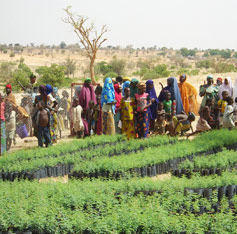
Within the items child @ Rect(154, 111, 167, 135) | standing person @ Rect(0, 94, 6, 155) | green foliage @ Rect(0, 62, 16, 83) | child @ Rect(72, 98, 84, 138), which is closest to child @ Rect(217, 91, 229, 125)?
child @ Rect(154, 111, 167, 135)

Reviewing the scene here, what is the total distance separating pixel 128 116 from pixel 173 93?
72.2 inches

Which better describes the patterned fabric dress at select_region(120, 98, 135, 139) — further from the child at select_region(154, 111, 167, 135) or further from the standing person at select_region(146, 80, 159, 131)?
the child at select_region(154, 111, 167, 135)

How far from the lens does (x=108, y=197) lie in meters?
7.23

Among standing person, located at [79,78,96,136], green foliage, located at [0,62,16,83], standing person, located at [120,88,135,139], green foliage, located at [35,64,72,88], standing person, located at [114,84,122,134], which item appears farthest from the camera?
green foliage, located at [0,62,16,83]

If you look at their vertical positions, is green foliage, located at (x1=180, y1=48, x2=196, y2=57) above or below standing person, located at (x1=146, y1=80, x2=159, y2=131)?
above

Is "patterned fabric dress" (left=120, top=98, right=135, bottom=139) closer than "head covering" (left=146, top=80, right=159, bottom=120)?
Yes

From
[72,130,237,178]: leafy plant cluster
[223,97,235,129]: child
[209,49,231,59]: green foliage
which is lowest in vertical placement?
[72,130,237,178]: leafy plant cluster

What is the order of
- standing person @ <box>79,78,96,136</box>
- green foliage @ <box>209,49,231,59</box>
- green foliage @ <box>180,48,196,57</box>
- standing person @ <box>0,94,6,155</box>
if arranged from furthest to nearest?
green foliage @ <box>180,48,196,57</box> → green foliage @ <box>209,49,231,59</box> → standing person @ <box>79,78,96,136</box> → standing person @ <box>0,94,6,155</box>

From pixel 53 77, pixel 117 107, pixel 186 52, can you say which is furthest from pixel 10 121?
pixel 186 52

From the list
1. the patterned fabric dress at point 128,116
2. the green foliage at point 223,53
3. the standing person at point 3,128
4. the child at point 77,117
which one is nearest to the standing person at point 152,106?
the patterned fabric dress at point 128,116

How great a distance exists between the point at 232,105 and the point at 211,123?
2.32 feet

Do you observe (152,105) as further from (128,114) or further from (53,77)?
(53,77)

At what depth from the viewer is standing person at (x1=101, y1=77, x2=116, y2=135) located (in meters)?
14.0

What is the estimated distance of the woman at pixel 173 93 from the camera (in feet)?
47.3
